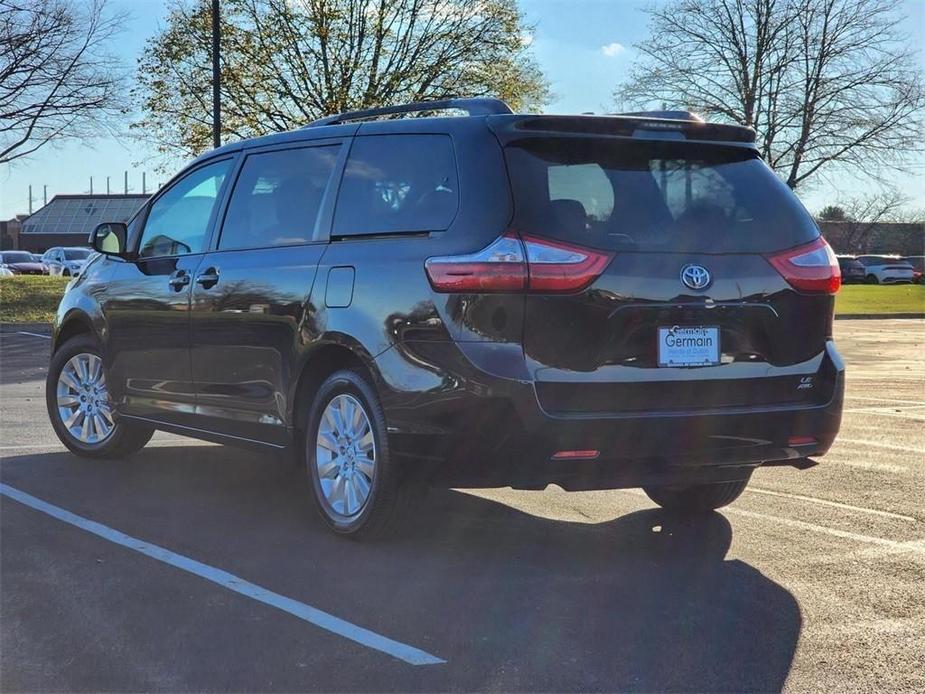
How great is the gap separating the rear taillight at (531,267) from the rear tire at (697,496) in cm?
171

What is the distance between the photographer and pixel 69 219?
9225cm

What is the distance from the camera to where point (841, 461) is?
7871mm

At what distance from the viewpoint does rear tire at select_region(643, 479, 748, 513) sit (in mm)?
6023

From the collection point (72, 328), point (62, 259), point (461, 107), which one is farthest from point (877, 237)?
point (461, 107)

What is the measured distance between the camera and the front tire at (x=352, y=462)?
5.20 meters

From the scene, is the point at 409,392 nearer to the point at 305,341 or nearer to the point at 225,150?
the point at 305,341

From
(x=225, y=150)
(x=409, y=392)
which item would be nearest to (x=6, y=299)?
(x=225, y=150)

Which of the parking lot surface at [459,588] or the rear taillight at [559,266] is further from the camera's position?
the rear taillight at [559,266]

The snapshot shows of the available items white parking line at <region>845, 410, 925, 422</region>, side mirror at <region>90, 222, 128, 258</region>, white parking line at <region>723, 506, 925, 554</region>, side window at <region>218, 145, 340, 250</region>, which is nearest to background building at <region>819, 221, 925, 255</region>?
white parking line at <region>845, 410, 925, 422</region>

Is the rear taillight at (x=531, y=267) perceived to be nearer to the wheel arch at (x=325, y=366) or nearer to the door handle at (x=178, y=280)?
the wheel arch at (x=325, y=366)

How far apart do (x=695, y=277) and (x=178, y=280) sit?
3.15 metres

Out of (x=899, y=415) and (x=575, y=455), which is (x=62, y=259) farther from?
(x=575, y=455)

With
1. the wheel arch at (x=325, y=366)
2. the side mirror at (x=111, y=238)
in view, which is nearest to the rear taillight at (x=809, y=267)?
the wheel arch at (x=325, y=366)

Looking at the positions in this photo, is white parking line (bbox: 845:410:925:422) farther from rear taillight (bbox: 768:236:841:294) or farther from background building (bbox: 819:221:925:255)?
background building (bbox: 819:221:925:255)
